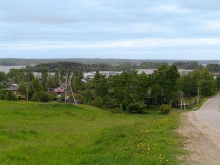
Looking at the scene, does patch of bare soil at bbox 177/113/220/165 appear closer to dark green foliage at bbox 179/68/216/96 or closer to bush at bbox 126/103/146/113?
bush at bbox 126/103/146/113

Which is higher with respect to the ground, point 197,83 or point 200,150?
point 200,150

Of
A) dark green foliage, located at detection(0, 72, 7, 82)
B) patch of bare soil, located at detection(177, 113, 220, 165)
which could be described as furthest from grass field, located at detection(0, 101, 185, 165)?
dark green foliage, located at detection(0, 72, 7, 82)

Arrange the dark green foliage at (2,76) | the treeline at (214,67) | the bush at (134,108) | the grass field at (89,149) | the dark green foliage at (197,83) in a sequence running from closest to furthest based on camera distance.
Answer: the grass field at (89,149) < the bush at (134,108) < the dark green foliage at (197,83) < the dark green foliage at (2,76) < the treeline at (214,67)

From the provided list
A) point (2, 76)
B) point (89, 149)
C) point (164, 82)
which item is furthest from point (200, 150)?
point (2, 76)

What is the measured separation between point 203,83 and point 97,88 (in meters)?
30.0

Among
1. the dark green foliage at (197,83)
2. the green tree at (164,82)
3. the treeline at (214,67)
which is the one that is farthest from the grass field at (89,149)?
the treeline at (214,67)

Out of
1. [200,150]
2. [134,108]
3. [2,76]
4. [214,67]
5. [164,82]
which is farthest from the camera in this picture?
[214,67]

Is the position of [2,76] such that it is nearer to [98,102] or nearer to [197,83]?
[98,102]

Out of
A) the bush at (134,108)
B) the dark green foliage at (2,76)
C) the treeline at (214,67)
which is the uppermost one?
the treeline at (214,67)

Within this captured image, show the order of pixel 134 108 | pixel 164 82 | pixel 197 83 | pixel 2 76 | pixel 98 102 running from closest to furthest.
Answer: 1. pixel 134 108
2. pixel 98 102
3. pixel 164 82
4. pixel 197 83
5. pixel 2 76

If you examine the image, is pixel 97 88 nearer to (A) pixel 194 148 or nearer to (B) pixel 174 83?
(B) pixel 174 83

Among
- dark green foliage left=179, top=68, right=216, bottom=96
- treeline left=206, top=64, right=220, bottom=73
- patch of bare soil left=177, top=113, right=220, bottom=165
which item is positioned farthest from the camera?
treeline left=206, top=64, right=220, bottom=73

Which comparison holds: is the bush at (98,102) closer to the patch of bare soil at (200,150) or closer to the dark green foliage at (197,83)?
the dark green foliage at (197,83)

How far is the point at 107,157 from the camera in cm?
1044
